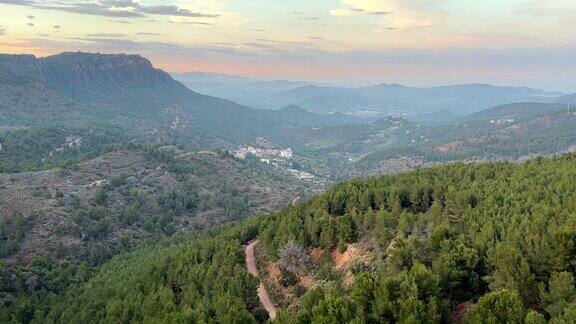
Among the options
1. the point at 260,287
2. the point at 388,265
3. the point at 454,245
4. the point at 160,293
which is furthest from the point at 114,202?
the point at 454,245

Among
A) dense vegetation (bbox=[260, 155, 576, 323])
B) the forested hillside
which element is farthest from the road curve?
dense vegetation (bbox=[260, 155, 576, 323])

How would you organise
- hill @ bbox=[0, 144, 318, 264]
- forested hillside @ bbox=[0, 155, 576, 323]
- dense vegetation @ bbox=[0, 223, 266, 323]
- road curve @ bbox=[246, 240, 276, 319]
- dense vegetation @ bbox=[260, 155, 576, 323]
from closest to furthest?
dense vegetation @ bbox=[260, 155, 576, 323] < forested hillside @ bbox=[0, 155, 576, 323] < dense vegetation @ bbox=[0, 223, 266, 323] < road curve @ bbox=[246, 240, 276, 319] < hill @ bbox=[0, 144, 318, 264]

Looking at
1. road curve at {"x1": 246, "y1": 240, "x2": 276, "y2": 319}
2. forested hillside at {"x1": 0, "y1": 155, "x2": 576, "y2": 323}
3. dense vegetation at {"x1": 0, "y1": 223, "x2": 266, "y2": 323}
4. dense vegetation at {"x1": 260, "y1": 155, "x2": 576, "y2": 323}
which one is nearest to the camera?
dense vegetation at {"x1": 260, "y1": 155, "x2": 576, "y2": 323}

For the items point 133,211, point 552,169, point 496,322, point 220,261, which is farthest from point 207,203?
point 496,322

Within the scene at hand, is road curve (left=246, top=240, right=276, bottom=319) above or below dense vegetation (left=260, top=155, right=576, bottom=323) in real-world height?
A: below

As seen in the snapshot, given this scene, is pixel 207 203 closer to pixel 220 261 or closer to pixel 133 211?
pixel 133 211

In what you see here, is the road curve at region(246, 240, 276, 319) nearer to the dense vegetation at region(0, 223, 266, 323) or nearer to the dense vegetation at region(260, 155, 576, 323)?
the dense vegetation at region(0, 223, 266, 323)

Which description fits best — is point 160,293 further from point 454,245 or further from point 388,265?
point 454,245
